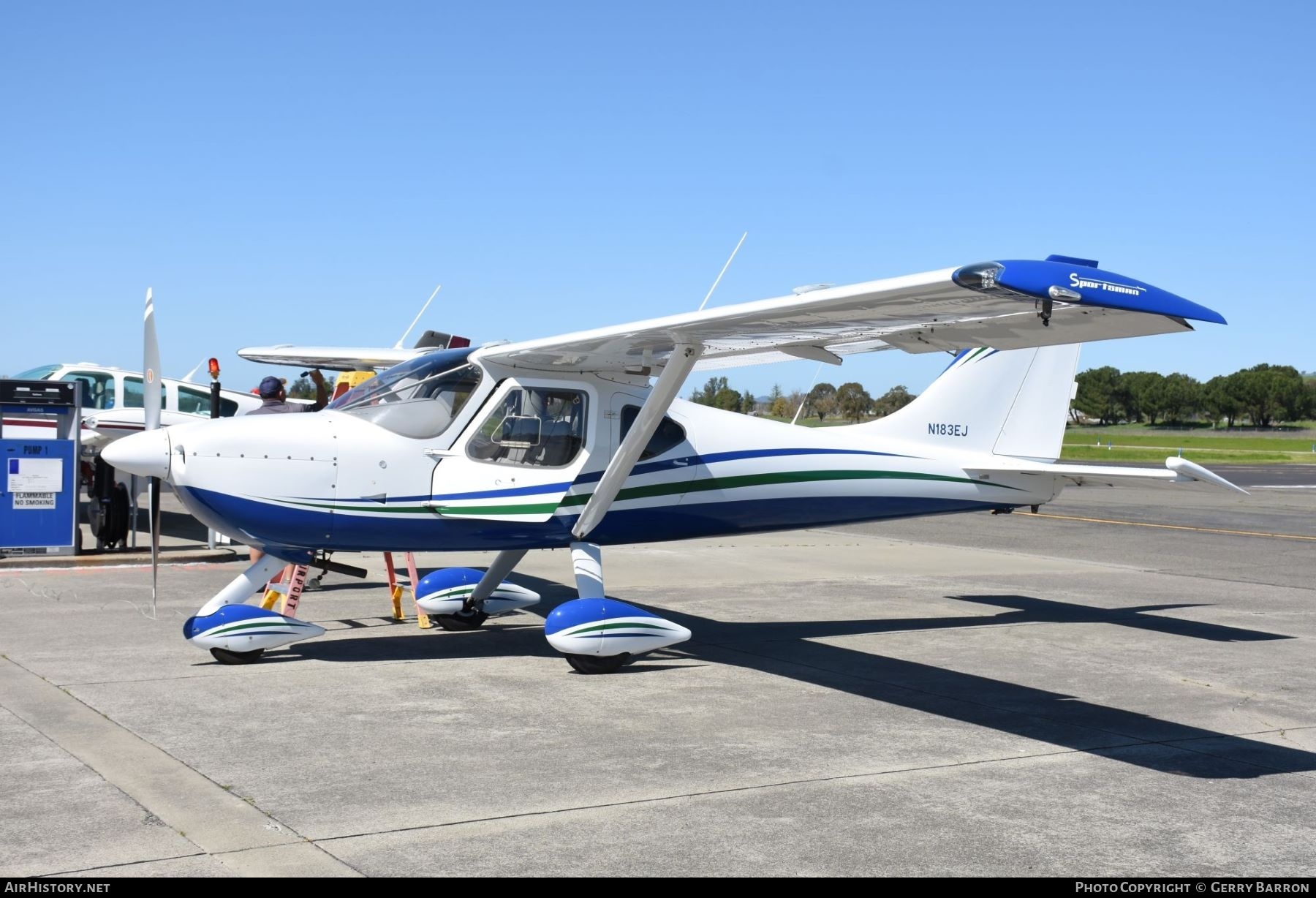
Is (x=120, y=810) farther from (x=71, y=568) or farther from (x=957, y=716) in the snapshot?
(x=71, y=568)

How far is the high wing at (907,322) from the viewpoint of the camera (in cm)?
536

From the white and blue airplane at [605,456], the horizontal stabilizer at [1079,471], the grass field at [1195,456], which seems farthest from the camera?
the grass field at [1195,456]

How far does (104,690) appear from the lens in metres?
7.30

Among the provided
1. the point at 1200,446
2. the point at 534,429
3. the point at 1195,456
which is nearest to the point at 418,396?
the point at 534,429

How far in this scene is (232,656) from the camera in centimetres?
824

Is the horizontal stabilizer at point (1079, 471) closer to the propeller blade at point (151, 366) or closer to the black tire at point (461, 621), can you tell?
the black tire at point (461, 621)

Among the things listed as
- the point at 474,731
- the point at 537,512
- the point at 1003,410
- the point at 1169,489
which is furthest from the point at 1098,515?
the point at 474,731

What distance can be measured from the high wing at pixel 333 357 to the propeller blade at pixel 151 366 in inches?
151

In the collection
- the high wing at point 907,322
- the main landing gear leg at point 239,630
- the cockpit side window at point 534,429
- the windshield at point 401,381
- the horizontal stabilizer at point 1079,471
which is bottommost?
the main landing gear leg at point 239,630

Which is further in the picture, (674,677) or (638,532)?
(638,532)

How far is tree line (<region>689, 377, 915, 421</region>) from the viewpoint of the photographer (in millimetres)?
27600

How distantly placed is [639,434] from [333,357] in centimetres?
615

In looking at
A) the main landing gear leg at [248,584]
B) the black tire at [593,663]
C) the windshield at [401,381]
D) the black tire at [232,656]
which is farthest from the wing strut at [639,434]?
the black tire at [232,656]
